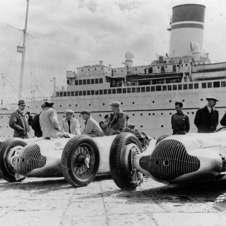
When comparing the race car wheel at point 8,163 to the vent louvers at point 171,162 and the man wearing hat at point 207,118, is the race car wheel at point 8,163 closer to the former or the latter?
the vent louvers at point 171,162

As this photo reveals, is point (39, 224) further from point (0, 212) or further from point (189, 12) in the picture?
point (189, 12)

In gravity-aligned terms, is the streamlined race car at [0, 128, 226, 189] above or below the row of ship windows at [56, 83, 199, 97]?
below

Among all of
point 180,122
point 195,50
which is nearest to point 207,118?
point 180,122

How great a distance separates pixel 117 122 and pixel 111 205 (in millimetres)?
3336

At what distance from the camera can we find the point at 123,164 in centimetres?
571

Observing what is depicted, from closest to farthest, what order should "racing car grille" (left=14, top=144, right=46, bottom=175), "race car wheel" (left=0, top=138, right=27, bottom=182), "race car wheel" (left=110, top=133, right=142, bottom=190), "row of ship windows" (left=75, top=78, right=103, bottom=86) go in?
1. "race car wheel" (left=110, top=133, right=142, bottom=190)
2. "racing car grille" (left=14, top=144, right=46, bottom=175)
3. "race car wheel" (left=0, top=138, right=27, bottom=182)
4. "row of ship windows" (left=75, top=78, right=103, bottom=86)

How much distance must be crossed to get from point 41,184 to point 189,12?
40.1 meters

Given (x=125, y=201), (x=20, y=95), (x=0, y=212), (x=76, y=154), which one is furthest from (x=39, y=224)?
(x=20, y=95)

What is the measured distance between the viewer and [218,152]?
17.3ft

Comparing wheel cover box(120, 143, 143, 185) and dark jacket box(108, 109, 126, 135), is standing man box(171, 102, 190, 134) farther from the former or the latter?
wheel cover box(120, 143, 143, 185)

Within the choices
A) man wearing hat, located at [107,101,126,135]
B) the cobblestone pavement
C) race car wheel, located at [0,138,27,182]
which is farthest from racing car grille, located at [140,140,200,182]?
race car wheel, located at [0,138,27,182]

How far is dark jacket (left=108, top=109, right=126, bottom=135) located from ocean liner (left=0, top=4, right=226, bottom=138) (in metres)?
29.7

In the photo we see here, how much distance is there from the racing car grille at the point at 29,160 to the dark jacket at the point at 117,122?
5.90ft

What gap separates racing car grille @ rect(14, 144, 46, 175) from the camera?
642 cm
